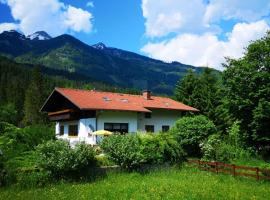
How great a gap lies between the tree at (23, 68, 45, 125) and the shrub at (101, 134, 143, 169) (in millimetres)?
59219

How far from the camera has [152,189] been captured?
17.8 meters

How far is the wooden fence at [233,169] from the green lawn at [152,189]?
406 mm

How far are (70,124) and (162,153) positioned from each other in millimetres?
17839

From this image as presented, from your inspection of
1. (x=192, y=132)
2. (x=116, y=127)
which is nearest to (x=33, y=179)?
(x=192, y=132)

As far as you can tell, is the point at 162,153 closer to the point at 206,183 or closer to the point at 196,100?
the point at 206,183

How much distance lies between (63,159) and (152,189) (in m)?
5.70

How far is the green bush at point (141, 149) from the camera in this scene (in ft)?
78.9

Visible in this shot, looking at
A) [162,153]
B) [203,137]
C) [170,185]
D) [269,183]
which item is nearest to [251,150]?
[203,137]

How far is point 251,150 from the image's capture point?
1308 inches

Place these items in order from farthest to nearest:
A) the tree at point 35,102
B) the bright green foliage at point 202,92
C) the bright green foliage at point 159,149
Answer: the tree at point 35,102
the bright green foliage at point 202,92
the bright green foliage at point 159,149

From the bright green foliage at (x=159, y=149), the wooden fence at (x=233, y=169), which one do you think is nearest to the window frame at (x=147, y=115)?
the bright green foliage at (x=159, y=149)

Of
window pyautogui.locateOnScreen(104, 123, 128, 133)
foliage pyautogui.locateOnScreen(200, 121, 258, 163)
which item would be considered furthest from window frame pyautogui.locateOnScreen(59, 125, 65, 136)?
foliage pyautogui.locateOnScreen(200, 121, 258, 163)

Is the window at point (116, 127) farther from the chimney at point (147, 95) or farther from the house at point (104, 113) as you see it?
the chimney at point (147, 95)

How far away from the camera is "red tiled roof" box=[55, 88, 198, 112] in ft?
123
